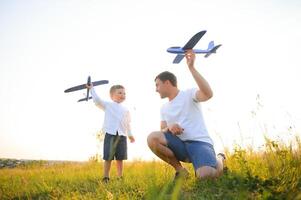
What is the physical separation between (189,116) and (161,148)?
590mm

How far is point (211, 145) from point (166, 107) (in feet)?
2.78

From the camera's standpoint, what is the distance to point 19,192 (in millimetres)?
4984

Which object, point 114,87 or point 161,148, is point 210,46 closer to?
point 114,87

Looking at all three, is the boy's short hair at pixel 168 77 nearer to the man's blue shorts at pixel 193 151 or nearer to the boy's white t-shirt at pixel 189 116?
the boy's white t-shirt at pixel 189 116

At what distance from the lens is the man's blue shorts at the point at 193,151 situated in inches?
167

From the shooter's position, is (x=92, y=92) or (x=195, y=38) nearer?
(x=195, y=38)

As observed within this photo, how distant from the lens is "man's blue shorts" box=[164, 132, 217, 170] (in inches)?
167

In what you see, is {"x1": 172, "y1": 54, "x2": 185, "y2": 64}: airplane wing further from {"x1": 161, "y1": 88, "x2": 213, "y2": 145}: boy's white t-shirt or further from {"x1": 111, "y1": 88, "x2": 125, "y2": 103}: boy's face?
{"x1": 111, "y1": 88, "x2": 125, "y2": 103}: boy's face

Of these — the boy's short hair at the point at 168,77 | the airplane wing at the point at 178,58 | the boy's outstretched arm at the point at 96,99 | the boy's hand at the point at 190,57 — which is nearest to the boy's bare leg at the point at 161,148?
the boy's short hair at the point at 168,77

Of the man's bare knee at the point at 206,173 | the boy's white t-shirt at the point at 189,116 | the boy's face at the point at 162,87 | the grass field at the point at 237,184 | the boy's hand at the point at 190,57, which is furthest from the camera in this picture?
the boy's face at the point at 162,87

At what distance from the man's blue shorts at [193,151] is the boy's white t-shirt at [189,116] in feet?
0.24

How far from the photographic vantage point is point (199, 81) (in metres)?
4.10

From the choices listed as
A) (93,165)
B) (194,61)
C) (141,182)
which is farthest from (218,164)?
(93,165)

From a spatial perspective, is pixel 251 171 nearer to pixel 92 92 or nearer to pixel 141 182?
pixel 141 182
